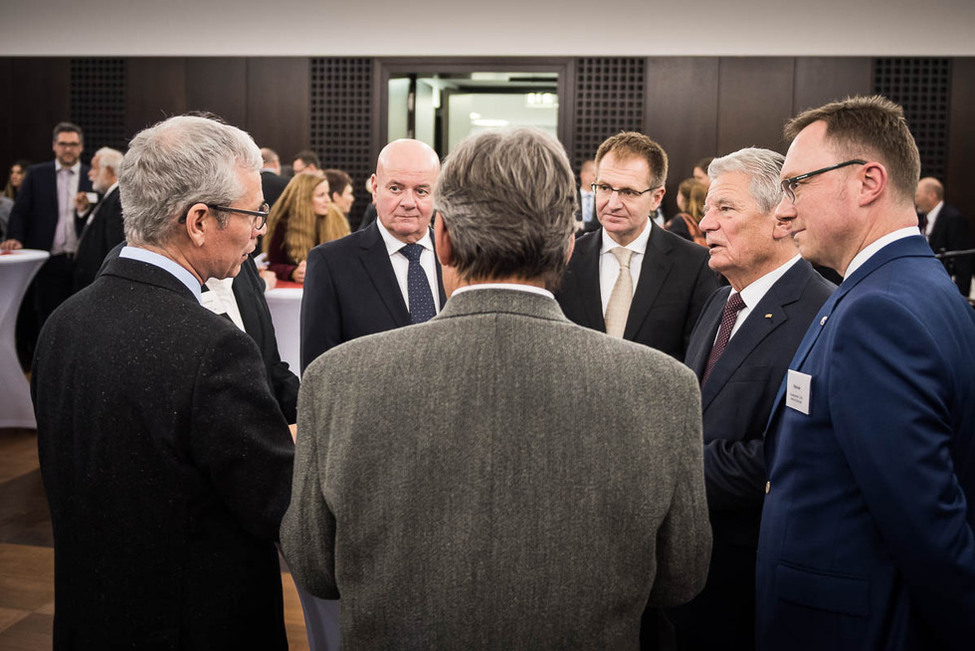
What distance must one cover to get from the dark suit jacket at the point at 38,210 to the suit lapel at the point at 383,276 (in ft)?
18.9

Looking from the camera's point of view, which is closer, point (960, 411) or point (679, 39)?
point (960, 411)

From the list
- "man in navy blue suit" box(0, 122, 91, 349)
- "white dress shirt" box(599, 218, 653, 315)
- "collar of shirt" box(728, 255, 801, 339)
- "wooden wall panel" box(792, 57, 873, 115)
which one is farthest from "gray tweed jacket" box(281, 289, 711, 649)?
"wooden wall panel" box(792, 57, 873, 115)

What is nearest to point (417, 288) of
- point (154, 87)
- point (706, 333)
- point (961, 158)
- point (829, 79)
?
point (706, 333)

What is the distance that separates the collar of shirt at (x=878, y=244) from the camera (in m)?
1.51

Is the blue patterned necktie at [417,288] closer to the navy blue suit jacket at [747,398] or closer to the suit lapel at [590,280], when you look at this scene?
the suit lapel at [590,280]

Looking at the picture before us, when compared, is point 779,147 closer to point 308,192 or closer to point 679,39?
point 679,39

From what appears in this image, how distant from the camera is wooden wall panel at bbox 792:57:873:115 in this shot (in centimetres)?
905

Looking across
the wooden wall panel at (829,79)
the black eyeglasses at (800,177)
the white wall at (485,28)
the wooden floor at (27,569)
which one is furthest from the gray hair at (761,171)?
the white wall at (485,28)

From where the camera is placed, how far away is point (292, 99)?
9.92 m

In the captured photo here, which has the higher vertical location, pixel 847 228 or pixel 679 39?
pixel 679 39

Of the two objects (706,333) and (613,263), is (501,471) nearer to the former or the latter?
(706,333)

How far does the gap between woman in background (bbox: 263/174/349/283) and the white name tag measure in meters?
3.43

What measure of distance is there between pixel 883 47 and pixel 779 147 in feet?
4.92

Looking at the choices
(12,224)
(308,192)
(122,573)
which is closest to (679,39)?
(308,192)
